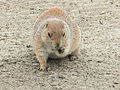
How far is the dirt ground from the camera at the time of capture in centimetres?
476

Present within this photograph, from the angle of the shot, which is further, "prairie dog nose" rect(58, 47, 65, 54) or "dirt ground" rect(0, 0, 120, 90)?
"dirt ground" rect(0, 0, 120, 90)

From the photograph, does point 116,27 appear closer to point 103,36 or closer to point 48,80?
point 103,36

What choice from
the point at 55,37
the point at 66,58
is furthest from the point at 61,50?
the point at 66,58

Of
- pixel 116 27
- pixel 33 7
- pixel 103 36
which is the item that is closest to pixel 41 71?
pixel 103 36

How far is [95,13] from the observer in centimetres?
680

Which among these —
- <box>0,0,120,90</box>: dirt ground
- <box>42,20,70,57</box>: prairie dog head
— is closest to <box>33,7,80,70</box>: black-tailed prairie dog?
<box>42,20,70,57</box>: prairie dog head

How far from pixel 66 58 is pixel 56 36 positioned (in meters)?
0.85

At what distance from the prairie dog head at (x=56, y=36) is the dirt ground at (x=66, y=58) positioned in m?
0.37

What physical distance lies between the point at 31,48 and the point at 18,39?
0.36 m

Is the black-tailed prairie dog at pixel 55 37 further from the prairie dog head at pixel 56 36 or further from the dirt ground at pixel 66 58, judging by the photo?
the dirt ground at pixel 66 58

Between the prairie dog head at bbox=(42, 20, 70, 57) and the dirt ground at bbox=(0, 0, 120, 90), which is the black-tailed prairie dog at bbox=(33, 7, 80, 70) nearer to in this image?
the prairie dog head at bbox=(42, 20, 70, 57)

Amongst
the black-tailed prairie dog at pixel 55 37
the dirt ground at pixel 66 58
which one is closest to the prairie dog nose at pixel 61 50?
the black-tailed prairie dog at pixel 55 37

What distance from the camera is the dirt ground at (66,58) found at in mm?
4762

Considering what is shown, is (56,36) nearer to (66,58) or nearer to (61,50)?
(61,50)
